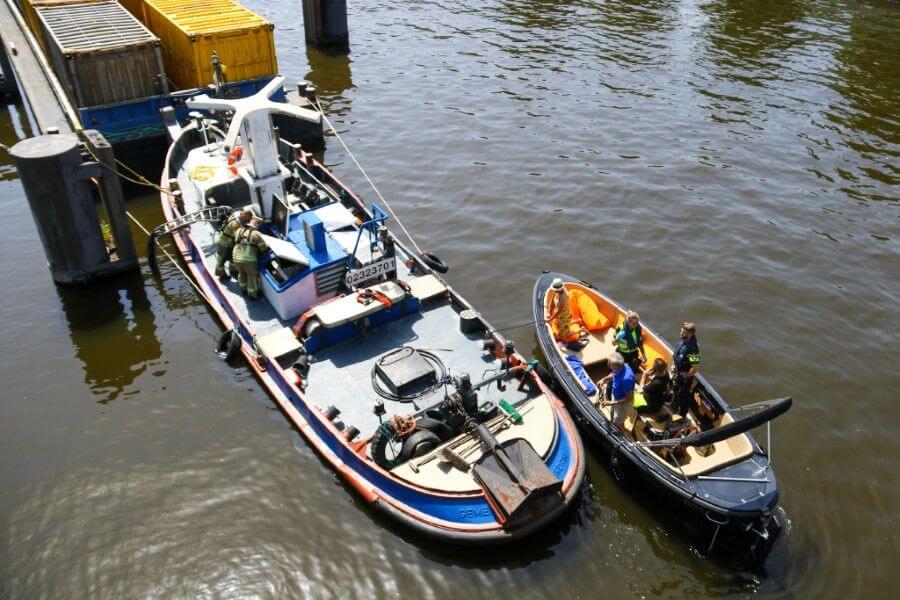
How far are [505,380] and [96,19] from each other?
20871 millimetres

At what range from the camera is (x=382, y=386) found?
1266 cm

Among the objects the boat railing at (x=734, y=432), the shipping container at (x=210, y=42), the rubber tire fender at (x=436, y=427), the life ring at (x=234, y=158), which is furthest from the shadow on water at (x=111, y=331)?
the boat railing at (x=734, y=432)

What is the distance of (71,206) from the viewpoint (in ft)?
51.5

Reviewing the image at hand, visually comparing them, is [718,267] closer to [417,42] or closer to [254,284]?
[254,284]

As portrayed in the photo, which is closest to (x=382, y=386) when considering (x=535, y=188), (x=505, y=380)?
(x=505, y=380)

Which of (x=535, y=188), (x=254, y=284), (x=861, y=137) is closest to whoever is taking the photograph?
(x=254, y=284)

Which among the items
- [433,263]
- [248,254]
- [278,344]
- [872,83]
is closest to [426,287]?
[433,263]

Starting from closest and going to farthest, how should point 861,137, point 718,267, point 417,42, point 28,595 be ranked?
point 28,595, point 718,267, point 861,137, point 417,42

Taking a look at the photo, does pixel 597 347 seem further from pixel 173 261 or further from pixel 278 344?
pixel 173 261

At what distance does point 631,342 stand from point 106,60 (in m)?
18.3

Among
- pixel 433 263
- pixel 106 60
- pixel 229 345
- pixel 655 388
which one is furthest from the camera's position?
pixel 106 60

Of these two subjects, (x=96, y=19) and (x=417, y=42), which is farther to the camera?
(x=417, y=42)

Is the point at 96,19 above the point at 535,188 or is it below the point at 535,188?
above

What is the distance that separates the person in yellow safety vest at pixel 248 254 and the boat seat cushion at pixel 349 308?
1.97 meters
